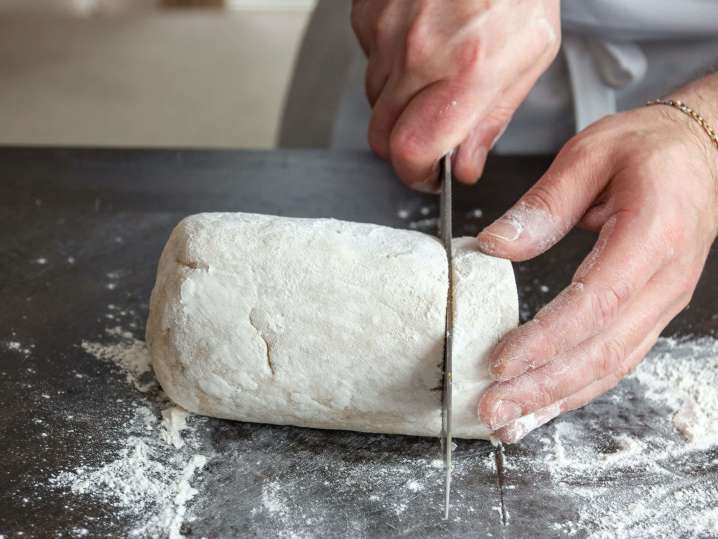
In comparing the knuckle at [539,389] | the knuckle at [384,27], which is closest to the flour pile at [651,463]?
the knuckle at [539,389]

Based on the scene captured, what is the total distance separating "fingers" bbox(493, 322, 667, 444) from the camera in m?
1.23

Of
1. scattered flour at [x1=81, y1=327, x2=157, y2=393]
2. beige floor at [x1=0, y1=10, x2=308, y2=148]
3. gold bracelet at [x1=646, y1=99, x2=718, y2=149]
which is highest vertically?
gold bracelet at [x1=646, y1=99, x2=718, y2=149]

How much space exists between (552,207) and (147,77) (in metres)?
3.68

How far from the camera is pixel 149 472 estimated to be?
1207 mm

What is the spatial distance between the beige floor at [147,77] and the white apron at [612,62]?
2193 millimetres

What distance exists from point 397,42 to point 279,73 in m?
3.36

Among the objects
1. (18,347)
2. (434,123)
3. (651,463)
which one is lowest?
(18,347)

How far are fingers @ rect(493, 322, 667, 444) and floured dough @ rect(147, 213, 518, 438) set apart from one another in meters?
0.05

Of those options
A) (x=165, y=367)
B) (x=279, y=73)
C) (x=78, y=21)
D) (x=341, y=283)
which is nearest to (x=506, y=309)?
(x=341, y=283)

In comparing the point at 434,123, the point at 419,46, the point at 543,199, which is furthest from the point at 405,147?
the point at 543,199

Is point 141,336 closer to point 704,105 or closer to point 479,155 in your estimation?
point 479,155

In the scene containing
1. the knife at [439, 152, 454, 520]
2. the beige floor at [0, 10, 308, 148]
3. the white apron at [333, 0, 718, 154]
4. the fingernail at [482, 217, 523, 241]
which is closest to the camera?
the knife at [439, 152, 454, 520]

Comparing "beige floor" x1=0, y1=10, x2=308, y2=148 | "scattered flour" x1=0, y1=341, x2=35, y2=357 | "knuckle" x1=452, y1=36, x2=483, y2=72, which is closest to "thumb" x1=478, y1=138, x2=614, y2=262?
"knuckle" x1=452, y1=36, x2=483, y2=72

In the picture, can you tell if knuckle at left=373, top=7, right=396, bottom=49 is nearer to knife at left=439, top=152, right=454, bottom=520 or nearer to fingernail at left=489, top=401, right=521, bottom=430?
knife at left=439, top=152, right=454, bottom=520
